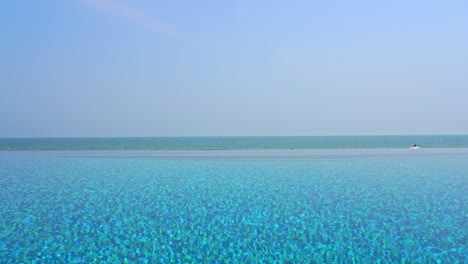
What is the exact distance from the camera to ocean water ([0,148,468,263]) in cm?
539

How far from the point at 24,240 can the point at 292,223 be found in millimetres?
5776

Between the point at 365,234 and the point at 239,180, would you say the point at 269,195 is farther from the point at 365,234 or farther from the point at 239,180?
the point at 365,234

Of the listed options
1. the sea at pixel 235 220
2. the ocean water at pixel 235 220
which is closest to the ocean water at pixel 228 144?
the ocean water at pixel 235 220

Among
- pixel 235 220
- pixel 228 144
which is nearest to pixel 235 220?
pixel 235 220

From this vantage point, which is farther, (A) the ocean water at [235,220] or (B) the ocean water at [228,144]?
(B) the ocean water at [228,144]

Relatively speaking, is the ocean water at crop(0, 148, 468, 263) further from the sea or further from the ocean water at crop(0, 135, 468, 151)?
the ocean water at crop(0, 135, 468, 151)

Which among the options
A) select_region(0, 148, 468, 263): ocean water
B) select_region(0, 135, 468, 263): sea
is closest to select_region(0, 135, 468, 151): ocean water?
select_region(0, 148, 468, 263): ocean water

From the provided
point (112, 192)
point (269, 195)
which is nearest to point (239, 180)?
point (269, 195)

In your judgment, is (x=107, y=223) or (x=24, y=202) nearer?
(x=107, y=223)

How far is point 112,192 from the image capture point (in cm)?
1058

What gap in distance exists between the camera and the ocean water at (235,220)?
212 inches

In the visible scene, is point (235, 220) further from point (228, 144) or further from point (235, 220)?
point (228, 144)

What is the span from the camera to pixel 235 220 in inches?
287

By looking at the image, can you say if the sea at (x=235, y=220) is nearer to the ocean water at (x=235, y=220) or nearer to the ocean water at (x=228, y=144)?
the ocean water at (x=235, y=220)
